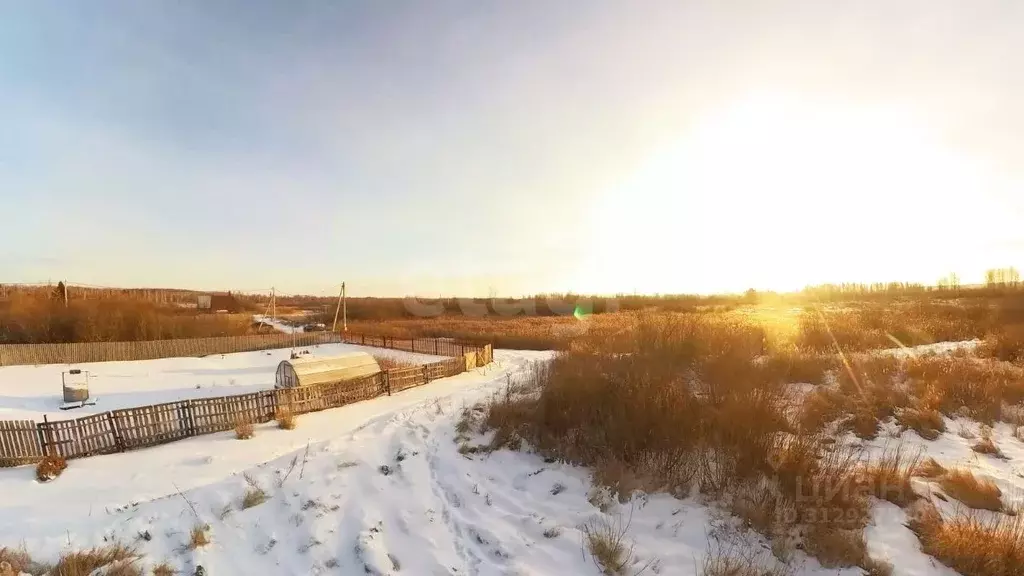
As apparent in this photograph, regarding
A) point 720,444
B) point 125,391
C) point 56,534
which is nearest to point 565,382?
point 720,444

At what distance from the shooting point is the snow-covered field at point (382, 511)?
5.00 meters

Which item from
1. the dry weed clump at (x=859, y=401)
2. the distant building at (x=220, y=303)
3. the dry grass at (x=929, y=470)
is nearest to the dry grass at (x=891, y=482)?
the dry grass at (x=929, y=470)

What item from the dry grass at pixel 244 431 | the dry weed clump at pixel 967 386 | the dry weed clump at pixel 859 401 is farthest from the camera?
the dry grass at pixel 244 431

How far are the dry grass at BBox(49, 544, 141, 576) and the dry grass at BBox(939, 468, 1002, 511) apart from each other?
9574 mm

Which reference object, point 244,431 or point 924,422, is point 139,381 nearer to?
point 244,431

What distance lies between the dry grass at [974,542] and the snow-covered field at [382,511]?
0.50 ft

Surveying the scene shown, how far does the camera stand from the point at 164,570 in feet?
16.2

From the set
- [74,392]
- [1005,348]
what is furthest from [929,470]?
[74,392]

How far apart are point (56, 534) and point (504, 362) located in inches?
Answer: 714

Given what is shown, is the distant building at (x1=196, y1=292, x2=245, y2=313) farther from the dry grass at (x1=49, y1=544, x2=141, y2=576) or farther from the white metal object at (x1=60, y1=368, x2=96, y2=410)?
the dry grass at (x1=49, y1=544, x2=141, y2=576)

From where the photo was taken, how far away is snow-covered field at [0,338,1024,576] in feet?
16.4

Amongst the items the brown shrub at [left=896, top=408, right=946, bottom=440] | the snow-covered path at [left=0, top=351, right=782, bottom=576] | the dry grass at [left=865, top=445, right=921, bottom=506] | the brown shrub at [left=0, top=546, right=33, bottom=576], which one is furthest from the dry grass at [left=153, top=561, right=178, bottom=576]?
the brown shrub at [left=896, top=408, right=946, bottom=440]

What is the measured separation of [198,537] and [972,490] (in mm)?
9453

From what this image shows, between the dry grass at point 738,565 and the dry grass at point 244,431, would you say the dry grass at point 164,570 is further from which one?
the dry grass at point 738,565
